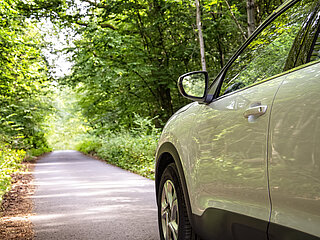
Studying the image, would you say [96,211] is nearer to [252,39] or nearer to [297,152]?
[252,39]

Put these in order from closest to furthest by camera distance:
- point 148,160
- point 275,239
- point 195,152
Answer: point 275,239
point 195,152
point 148,160

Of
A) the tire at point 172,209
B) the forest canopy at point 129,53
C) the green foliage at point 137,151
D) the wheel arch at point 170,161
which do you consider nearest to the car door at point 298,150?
the wheel arch at point 170,161

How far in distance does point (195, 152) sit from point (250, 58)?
2.56 feet

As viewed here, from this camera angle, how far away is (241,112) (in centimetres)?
232

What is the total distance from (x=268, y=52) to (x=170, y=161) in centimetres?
164

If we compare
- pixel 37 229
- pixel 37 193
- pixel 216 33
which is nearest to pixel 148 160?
pixel 37 193

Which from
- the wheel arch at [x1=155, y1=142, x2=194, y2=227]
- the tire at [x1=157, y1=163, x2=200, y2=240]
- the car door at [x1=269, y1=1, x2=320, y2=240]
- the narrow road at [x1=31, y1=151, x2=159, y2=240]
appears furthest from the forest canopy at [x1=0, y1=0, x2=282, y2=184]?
the car door at [x1=269, y1=1, x2=320, y2=240]

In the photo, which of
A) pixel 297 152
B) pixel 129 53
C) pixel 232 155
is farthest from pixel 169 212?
pixel 129 53

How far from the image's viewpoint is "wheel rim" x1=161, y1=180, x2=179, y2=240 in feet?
11.4

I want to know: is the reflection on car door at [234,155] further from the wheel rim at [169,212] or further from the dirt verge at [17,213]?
the dirt verge at [17,213]

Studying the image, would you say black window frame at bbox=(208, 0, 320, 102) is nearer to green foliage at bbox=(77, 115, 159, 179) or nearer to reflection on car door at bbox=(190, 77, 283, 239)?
reflection on car door at bbox=(190, 77, 283, 239)

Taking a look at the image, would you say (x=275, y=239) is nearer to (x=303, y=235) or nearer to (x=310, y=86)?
(x=303, y=235)

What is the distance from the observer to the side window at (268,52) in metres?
2.24

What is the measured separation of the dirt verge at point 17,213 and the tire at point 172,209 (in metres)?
2.16
